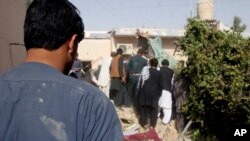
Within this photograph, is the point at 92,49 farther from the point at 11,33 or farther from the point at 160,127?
the point at 11,33

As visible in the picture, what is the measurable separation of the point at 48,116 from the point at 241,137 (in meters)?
6.53

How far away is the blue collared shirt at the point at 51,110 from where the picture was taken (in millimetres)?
A: 1482

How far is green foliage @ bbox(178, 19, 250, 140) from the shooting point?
290 inches

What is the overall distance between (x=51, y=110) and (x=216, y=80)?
6275 mm

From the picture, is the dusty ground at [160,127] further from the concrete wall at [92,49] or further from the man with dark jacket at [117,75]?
the concrete wall at [92,49]

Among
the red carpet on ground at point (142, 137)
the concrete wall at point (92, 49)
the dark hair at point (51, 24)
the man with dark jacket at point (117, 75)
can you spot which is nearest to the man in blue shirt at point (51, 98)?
the dark hair at point (51, 24)

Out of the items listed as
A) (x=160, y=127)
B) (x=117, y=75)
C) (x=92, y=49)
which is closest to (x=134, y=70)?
(x=117, y=75)

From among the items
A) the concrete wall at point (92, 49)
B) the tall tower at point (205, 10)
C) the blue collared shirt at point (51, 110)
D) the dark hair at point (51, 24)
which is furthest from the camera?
the concrete wall at point (92, 49)

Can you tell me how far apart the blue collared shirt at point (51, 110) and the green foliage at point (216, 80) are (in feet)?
19.7

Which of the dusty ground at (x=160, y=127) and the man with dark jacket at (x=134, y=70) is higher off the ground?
the man with dark jacket at (x=134, y=70)

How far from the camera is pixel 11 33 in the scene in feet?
24.9

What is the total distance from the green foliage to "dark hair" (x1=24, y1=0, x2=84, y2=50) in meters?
5.97

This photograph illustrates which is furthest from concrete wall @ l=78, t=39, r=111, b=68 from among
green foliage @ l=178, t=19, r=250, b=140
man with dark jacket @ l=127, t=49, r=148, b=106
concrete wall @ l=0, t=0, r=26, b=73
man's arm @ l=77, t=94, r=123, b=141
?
man's arm @ l=77, t=94, r=123, b=141

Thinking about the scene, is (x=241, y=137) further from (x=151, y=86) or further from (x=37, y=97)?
(x=37, y=97)
